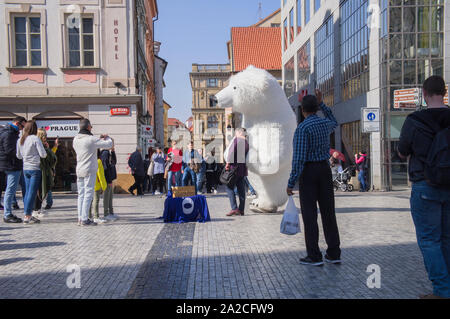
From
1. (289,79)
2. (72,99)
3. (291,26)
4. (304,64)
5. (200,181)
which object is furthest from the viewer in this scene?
(289,79)

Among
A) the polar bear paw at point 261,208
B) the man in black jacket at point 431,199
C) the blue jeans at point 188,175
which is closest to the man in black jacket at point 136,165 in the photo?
the blue jeans at point 188,175

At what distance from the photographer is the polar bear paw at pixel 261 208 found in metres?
9.42

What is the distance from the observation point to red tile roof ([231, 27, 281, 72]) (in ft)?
117

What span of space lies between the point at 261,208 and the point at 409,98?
25.7 feet

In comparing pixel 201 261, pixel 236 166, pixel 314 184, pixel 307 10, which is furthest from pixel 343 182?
pixel 307 10

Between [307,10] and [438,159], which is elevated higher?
[307,10]

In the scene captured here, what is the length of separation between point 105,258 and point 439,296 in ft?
12.2

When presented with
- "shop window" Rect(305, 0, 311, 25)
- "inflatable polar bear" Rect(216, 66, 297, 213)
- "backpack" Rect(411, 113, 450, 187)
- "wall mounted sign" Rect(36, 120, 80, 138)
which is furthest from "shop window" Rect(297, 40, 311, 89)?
"backpack" Rect(411, 113, 450, 187)

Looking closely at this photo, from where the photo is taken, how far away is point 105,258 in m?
5.47

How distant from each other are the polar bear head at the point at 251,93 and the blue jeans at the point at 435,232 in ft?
16.4

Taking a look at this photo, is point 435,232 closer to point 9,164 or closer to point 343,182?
point 9,164

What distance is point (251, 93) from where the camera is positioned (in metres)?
8.51

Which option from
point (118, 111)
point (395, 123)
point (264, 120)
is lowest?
point (264, 120)

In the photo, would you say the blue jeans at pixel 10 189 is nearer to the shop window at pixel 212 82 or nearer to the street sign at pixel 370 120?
the street sign at pixel 370 120
